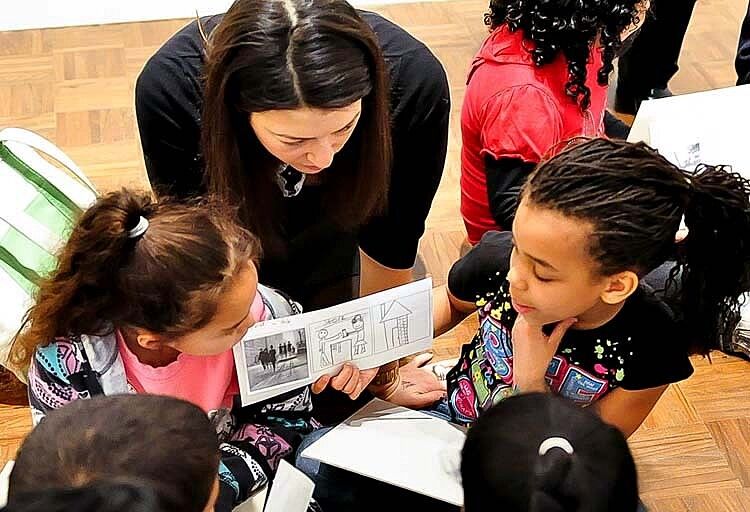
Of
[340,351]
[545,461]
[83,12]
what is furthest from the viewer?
[83,12]

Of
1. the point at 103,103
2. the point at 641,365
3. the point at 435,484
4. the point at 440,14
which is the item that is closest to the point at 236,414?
the point at 435,484

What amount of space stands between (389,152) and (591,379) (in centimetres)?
45

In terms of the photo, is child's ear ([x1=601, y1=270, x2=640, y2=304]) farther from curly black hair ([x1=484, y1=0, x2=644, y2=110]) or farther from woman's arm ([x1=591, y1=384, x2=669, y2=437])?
curly black hair ([x1=484, y1=0, x2=644, y2=110])

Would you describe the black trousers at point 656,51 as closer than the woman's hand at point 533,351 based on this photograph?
No

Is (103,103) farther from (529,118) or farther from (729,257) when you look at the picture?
(729,257)

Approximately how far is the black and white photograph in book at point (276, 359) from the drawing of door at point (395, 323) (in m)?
0.12

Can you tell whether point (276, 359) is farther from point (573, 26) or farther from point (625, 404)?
point (573, 26)

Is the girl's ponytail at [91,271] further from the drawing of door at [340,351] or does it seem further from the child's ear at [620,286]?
the child's ear at [620,286]

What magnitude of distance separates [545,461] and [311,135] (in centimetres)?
61

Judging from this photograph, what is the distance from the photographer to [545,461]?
0.75 metres

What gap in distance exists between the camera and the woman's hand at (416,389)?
149 cm

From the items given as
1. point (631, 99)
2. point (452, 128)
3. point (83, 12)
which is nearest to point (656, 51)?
point (631, 99)

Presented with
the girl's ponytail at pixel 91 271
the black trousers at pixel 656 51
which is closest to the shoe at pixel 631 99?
the black trousers at pixel 656 51

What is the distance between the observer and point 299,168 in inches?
51.8
